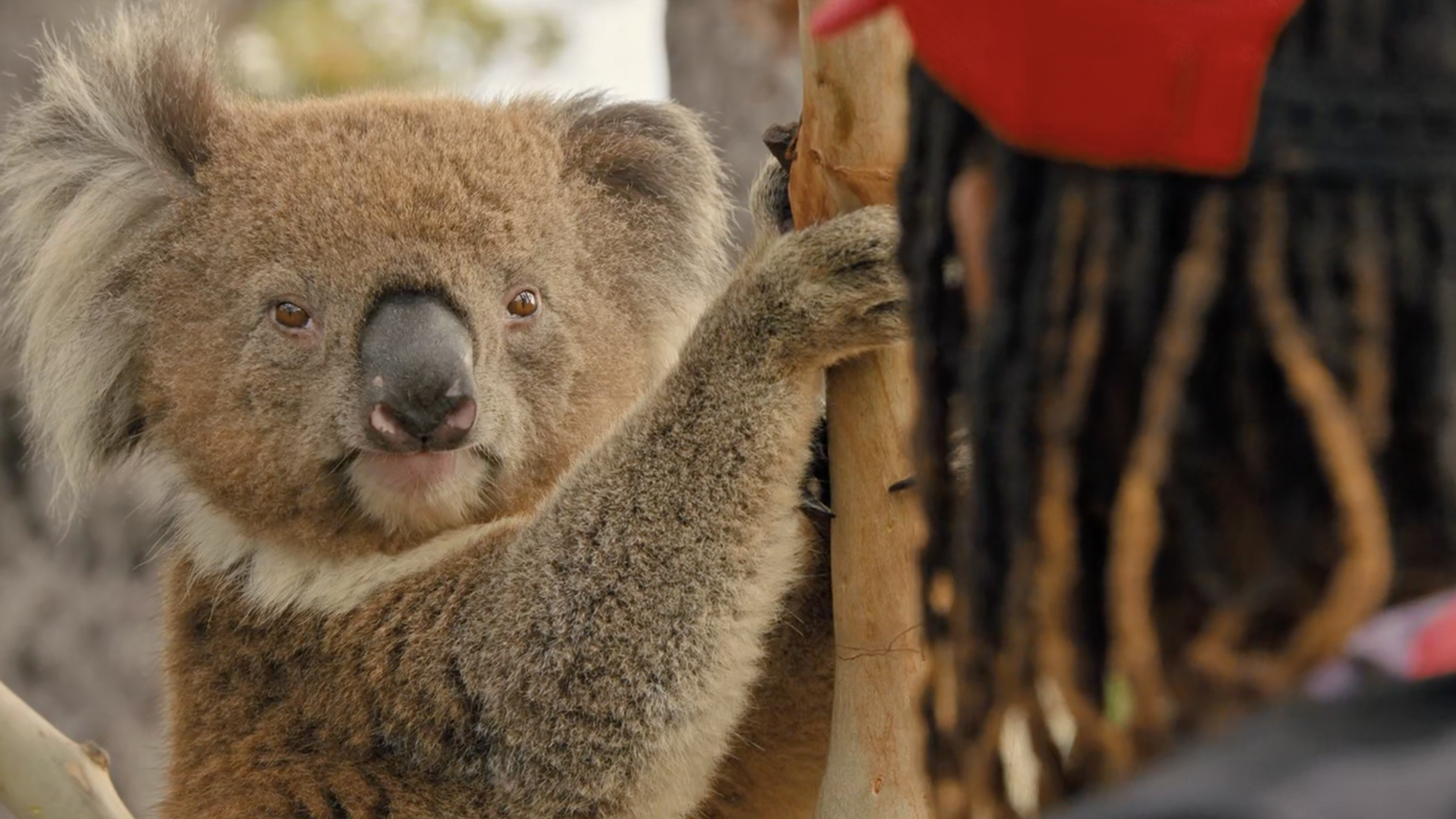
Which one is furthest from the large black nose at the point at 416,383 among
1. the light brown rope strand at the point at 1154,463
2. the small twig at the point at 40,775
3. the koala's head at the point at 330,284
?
the light brown rope strand at the point at 1154,463

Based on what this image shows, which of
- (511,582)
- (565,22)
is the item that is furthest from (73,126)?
(565,22)

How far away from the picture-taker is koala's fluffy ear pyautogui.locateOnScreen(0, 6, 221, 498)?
10.6 ft

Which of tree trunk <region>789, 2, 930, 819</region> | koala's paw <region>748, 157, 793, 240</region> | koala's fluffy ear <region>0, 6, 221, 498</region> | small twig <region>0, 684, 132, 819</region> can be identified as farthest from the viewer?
koala's fluffy ear <region>0, 6, 221, 498</region>

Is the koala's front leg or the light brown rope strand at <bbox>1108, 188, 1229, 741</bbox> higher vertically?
the light brown rope strand at <bbox>1108, 188, 1229, 741</bbox>

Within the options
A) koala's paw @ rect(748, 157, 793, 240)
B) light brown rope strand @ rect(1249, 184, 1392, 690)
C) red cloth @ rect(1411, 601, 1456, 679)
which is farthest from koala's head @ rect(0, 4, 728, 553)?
red cloth @ rect(1411, 601, 1456, 679)

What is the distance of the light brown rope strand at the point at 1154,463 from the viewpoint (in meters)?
0.92

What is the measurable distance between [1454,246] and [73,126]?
123 inches

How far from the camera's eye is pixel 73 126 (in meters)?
3.32

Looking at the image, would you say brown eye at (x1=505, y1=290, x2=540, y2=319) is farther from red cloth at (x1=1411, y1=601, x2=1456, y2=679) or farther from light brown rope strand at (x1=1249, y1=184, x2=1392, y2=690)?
red cloth at (x1=1411, y1=601, x2=1456, y2=679)

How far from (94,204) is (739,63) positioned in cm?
293

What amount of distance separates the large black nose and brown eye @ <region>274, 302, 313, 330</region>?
0.18 m

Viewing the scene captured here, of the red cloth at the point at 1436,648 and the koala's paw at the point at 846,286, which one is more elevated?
the red cloth at the point at 1436,648

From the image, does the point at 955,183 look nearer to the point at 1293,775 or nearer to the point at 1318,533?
the point at 1318,533

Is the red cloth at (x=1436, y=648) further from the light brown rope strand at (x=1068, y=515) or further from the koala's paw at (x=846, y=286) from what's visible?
the koala's paw at (x=846, y=286)
